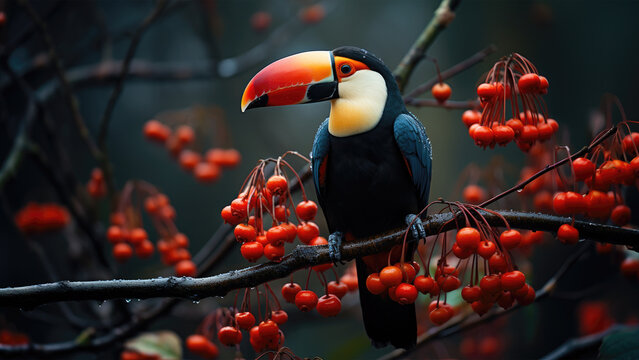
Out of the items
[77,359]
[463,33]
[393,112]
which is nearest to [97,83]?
[77,359]

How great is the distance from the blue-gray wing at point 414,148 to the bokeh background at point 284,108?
96 centimetres

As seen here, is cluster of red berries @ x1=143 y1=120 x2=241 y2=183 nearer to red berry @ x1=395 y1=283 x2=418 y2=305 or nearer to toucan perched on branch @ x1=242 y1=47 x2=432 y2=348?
toucan perched on branch @ x1=242 y1=47 x2=432 y2=348

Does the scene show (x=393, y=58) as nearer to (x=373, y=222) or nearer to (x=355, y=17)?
(x=355, y=17)


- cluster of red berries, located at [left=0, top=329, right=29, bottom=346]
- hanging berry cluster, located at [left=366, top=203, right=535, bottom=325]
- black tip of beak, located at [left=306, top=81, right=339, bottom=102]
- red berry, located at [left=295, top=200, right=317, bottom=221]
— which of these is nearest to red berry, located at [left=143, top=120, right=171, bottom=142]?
cluster of red berries, located at [left=0, top=329, right=29, bottom=346]

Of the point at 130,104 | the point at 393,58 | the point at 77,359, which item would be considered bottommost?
the point at 77,359

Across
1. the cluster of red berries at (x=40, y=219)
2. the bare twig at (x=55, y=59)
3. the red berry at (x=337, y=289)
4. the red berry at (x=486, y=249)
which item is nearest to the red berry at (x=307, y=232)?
the red berry at (x=337, y=289)

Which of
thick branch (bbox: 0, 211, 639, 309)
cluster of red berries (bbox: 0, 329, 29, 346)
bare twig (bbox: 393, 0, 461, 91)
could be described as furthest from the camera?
cluster of red berries (bbox: 0, 329, 29, 346)

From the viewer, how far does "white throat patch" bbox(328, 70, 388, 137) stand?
3.92 feet

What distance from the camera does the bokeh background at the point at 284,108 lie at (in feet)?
7.46

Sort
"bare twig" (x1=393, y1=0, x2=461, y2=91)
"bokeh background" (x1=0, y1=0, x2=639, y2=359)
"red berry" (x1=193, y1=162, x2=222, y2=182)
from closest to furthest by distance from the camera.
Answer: "bare twig" (x1=393, y1=0, x2=461, y2=91), "red berry" (x1=193, y1=162, x2=222, y2=182), "bokeh background" (x1=0, y1=0, x2=639, y2=359)

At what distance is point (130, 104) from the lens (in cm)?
286

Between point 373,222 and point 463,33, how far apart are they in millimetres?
1779

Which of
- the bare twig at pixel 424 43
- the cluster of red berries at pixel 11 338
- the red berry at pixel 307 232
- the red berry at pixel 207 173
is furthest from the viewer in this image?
the red berry at pixel 207 173

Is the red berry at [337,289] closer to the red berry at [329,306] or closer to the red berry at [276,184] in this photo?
the red berry at [329,306]
